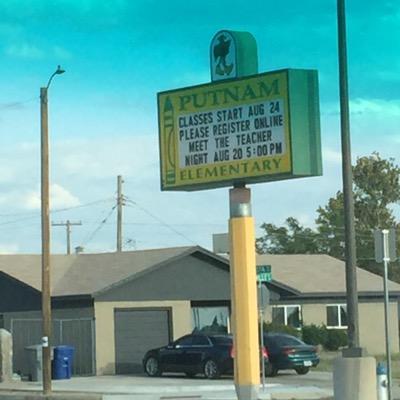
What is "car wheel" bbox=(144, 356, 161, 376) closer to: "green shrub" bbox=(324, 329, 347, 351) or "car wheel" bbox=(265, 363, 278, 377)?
"car wheel" bbox=(265, 363, 278, 377)

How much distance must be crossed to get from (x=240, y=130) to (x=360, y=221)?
6117 cm

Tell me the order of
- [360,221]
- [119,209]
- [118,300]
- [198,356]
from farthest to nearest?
[360,221] → [119,209] → [118,300] → [198,356]

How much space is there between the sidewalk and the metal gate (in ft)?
7.11

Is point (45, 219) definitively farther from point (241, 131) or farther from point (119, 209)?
point (119, 209)

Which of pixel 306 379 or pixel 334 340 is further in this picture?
pixel 334 340

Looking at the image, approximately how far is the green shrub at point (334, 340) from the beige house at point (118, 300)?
2.81 meters

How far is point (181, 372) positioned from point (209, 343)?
1.84 m

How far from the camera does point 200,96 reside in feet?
64.1

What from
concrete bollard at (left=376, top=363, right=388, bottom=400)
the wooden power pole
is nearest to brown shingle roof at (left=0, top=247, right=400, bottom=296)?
the wooden power pole

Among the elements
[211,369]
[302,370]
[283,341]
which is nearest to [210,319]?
[302,370]

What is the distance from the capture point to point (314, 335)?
49.0 meters

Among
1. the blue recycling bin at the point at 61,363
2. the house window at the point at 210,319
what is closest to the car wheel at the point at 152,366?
the blue recycling bin at the point at 61,363

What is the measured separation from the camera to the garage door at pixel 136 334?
1623 inches

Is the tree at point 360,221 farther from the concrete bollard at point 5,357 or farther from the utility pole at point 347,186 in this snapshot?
the utility pole at point 347,186
